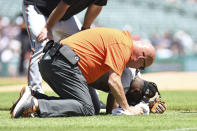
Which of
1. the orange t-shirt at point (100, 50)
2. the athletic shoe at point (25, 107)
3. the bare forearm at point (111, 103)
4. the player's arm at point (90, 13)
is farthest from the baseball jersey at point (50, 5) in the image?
the athletic shoe at point (25, 107)

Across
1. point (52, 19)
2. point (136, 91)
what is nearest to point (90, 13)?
point (52, 19)

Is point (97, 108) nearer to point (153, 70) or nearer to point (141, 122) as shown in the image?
point (141, 122)

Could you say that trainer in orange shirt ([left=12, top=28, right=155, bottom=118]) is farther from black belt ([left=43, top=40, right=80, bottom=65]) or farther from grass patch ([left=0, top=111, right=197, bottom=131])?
grass patch ([left=0, top=111, right=197, bottom=131])

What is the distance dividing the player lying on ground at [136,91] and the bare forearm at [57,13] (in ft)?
3.21

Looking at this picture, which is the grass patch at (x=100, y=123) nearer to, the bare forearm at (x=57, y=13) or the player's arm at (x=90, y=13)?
the bare forearm at (x=57, y=13)

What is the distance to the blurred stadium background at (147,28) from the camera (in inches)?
819

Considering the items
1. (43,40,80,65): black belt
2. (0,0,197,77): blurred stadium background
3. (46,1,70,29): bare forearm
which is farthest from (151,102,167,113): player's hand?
(0,0,197,77): blurred stadium background

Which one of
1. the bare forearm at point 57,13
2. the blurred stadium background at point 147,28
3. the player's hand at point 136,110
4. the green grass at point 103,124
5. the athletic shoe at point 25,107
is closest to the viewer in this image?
the green grass at point 103,124

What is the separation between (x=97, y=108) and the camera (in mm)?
6438

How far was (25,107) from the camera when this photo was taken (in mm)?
5582

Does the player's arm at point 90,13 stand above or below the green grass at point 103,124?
above

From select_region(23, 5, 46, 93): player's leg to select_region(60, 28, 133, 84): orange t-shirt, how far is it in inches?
35.8

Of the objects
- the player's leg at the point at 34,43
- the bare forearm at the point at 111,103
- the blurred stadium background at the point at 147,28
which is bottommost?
the blurred stadium background at the point at 147,28

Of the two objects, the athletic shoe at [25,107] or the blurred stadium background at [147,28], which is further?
the blurred stadium background at [147,28]
